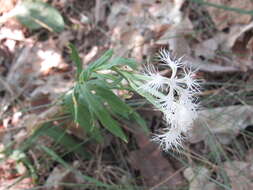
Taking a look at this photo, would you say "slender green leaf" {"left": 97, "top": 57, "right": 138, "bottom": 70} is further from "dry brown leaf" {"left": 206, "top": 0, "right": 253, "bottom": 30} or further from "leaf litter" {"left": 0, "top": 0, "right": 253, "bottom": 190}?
"dry brown leaf" {"left": 206, "top": 0, "right": 253, "bottom": 30}

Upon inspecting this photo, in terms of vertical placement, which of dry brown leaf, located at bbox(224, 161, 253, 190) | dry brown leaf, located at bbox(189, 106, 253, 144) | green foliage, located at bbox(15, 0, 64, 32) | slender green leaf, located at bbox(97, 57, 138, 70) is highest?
green foliage, located at bbox(15, 0, 64, 32)

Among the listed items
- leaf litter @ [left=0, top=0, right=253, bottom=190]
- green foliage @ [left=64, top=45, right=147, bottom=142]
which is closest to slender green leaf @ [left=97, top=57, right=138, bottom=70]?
green foliage @ [left=64, top=45, right=147, bottom=142]

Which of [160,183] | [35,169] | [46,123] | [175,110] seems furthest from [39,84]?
[175,110]

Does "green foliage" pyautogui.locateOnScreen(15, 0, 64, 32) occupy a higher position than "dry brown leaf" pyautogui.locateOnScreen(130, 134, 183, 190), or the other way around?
"green foliage" pyautogui.locateOnScreen(15, 0, 64, 32)

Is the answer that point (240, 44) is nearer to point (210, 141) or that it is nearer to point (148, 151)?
point (210, 141)

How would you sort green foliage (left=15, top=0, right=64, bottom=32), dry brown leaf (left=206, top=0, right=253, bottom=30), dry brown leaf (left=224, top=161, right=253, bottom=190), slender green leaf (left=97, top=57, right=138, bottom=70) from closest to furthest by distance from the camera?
1. slender green leaf (left=97, top=57, right=138, bottom=70)
2. dry brown leaf (left=224, top=161, right=253, bottom=190)
3. dry brown leaf (left=206, top=0, right=253, bottom=30)
4. green foliage (left=15, top=0, right=64, bottom=32)
